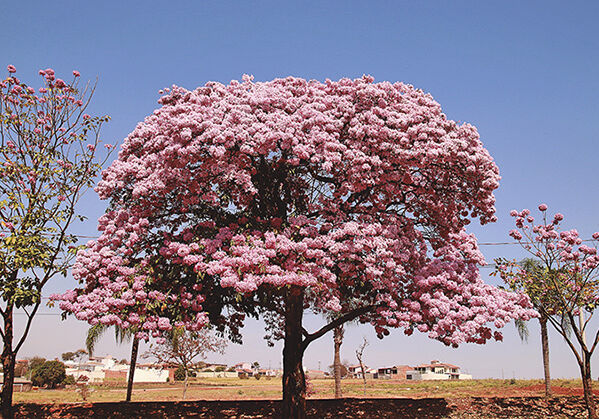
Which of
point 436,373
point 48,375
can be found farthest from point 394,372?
point 48,375

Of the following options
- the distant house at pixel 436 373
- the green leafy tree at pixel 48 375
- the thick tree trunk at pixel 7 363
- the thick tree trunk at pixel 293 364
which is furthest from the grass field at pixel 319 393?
the distant house at pixel 436 373

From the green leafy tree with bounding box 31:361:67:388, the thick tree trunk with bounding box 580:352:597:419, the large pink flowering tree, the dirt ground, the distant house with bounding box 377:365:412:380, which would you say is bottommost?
the distant house with bounding box 377:365:412:380

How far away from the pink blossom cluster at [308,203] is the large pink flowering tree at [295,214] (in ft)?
0.17

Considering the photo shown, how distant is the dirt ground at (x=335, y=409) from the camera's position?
19891 mm

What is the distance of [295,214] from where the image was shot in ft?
57.5

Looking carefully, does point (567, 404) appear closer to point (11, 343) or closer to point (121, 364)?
point (11, 343)

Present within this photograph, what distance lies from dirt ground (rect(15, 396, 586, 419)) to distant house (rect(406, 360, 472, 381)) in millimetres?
85525

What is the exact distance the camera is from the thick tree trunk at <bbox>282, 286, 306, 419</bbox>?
1770cm

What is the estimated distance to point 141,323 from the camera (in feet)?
50.3

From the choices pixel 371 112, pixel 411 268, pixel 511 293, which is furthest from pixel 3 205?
pixel 511 293

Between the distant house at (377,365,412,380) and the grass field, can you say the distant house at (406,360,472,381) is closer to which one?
the distant house at (377,365,412,380)

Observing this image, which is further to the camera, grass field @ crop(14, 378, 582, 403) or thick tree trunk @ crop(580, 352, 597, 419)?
grass field @ crop(14, 378, 582, 403)

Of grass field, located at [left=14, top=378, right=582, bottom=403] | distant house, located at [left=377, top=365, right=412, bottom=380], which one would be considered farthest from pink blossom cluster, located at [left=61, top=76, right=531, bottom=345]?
distant house, located at [left=377, top=365, right=412, bottom=380]

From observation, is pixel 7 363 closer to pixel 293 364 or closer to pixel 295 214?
pixel 293 364
